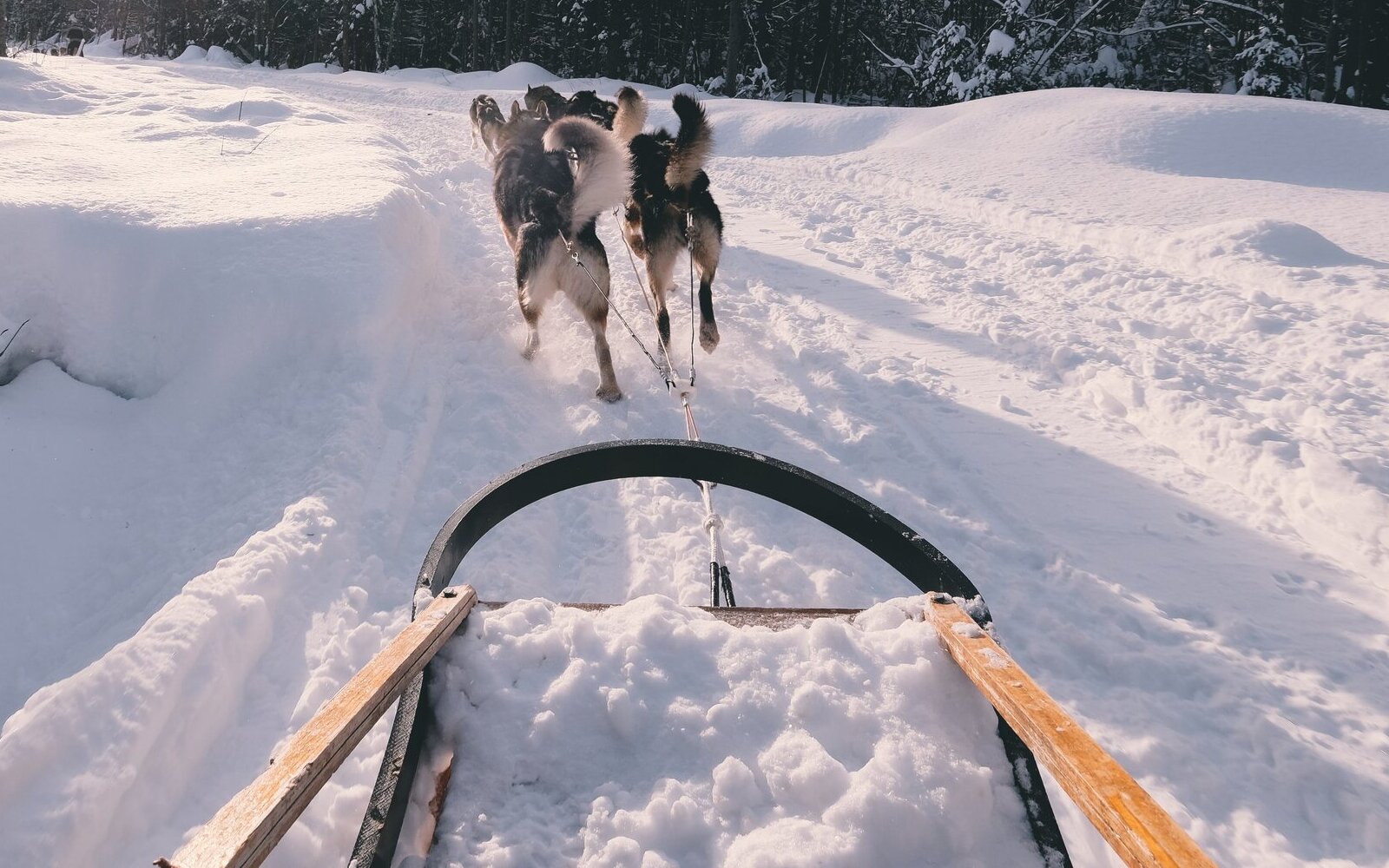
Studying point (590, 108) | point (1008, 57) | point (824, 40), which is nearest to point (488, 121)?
point (590, 108)

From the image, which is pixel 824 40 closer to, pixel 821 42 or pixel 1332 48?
pixel 821 42

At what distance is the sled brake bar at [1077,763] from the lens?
2.85 ft

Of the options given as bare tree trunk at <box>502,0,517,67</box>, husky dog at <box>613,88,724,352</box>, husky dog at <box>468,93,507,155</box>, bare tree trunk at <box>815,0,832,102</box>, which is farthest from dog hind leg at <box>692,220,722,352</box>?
bare tree trunk at <box>502,0,517,67</box>

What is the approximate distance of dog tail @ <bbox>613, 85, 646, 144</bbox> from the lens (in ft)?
17.3

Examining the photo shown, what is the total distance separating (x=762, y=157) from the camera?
12.5m

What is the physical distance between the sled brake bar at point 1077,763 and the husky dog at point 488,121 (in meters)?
6.94

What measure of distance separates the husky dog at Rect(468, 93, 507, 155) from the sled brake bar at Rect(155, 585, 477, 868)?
260 inches

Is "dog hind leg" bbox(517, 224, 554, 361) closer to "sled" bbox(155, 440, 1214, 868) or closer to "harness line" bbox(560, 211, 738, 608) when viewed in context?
"harness line" bbox(560, 211, 738, 608)

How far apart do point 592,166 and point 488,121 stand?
3.69 m

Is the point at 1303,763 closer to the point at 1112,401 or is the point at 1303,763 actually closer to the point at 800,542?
the point at 800,542

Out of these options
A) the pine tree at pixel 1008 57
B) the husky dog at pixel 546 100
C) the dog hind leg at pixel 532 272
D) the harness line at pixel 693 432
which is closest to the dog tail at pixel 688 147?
the harness line at pixel 693 432

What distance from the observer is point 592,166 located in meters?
4.11

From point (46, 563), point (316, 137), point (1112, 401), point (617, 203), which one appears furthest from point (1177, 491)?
point (316, 137)

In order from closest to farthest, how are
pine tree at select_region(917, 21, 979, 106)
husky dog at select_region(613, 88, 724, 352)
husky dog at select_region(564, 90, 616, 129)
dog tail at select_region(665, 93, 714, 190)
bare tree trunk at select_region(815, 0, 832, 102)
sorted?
dog tail at select_region(665, 93, 714, 190) < husky dog at select_region(613, 88, 724, 352) < husky dog at select_region(564, 90, 616, 129) < pine tree at select_region(917, 21, 979, 106) < bare tree trunk at select_region(815, 0, 832, 102)
